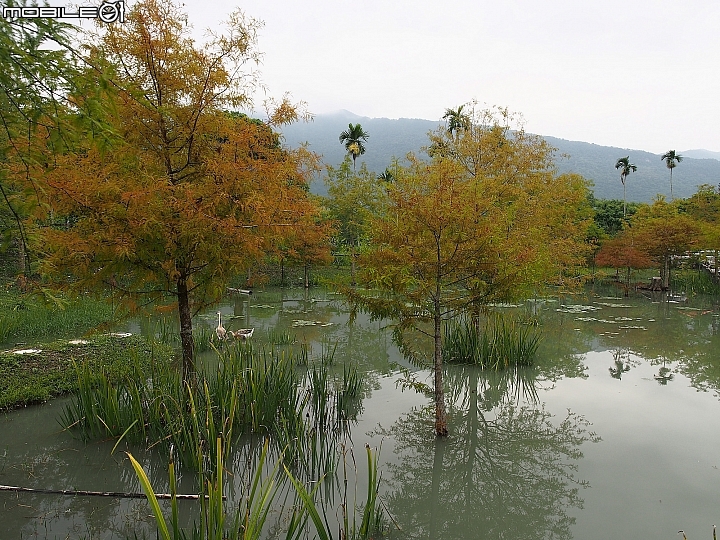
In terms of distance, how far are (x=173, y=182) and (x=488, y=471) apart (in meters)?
4.72

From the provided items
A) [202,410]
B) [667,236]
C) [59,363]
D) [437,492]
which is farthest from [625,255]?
[59,363]

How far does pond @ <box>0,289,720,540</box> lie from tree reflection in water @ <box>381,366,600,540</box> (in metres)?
0.02

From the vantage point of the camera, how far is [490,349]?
905 cm

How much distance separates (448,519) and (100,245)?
13.3 feet

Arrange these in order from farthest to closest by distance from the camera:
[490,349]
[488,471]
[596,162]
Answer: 1. [596,162]
2. [490,349]
3. [488,471]

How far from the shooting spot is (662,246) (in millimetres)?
20875

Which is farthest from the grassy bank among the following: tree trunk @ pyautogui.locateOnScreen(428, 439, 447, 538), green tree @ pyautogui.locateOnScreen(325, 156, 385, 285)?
green tree @ pyautogui.locateOnScreen(325, 156, 385, 285)

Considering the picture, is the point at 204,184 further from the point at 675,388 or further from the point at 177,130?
the point at 675,388

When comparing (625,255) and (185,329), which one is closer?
(185,329)

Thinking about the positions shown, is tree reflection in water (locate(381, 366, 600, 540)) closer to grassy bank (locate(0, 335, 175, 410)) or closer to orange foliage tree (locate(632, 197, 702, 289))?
grassy bank (locate(0, 335, 175, 410))

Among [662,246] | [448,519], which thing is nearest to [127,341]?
[448,519]

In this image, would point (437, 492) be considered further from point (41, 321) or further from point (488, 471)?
point (41, 321)

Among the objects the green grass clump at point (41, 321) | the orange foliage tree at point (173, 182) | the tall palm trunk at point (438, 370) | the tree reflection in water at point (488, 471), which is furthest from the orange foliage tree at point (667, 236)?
the green grass clump at point (41, 321)

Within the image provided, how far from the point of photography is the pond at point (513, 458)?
165 inches
